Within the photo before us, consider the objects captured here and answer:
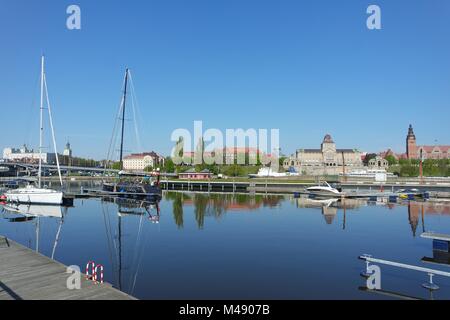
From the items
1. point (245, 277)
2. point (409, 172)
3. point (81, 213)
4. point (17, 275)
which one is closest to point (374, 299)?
point (245, 277)

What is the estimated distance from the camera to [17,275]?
13.1 metres

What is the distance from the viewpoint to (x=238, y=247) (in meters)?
23.7

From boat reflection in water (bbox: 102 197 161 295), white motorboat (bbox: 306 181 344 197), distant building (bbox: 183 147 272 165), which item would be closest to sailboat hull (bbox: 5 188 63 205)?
boat reflection in water (bbox: 102 197 161 295)

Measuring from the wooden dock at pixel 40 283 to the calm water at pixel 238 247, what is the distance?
2.93m

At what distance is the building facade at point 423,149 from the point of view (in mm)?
173750

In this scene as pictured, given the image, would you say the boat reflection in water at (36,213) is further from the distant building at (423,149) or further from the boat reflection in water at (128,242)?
the distant building at (423,149)

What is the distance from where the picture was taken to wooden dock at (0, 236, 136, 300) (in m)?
11.1

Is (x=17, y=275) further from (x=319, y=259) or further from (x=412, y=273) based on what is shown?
(x=412, y=273)

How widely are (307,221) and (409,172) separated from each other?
10400cm

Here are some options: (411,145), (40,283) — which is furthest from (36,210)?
(411,145)

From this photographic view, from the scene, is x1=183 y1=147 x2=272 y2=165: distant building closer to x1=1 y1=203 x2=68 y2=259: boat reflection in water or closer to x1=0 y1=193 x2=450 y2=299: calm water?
x1=1 y1=203 x2=68 y2=259: boat reflection in water

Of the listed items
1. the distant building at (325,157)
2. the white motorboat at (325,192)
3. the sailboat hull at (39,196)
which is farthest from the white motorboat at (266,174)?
the sailboat hull at (39,196)
